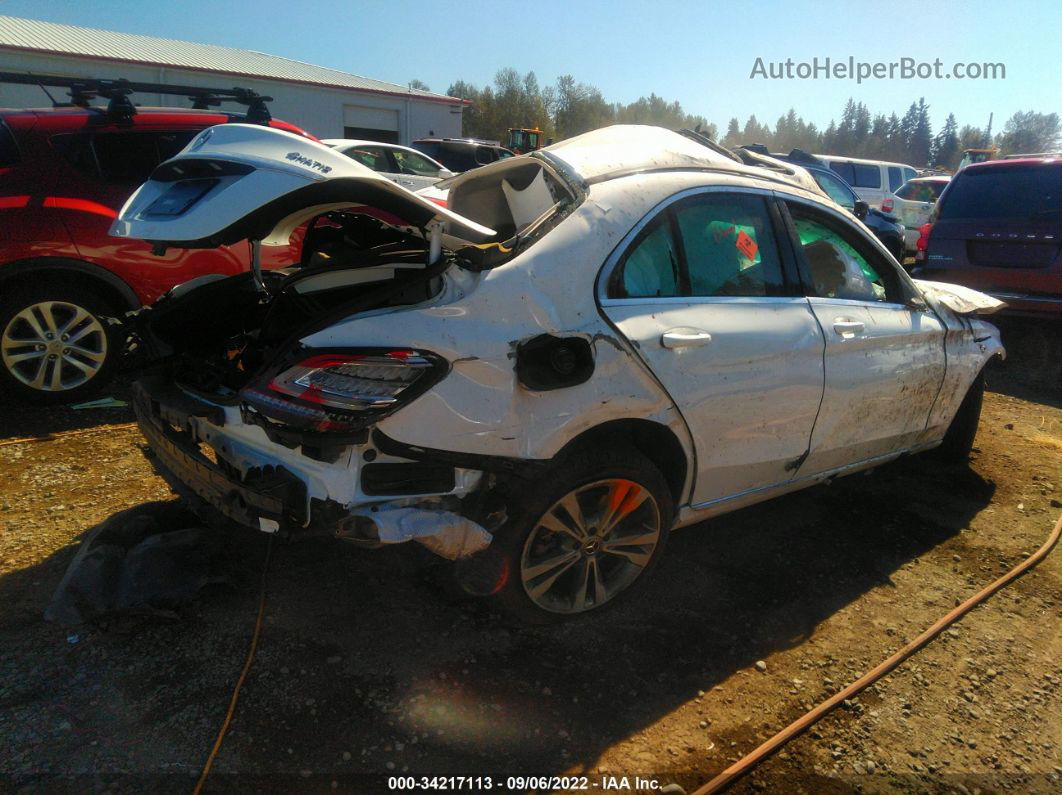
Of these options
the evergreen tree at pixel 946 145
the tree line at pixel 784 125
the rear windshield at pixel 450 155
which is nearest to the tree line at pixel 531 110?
the tree line at pixel 784 125

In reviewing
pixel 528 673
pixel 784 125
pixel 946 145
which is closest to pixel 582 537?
pixel 528 673

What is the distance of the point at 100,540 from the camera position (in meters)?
2.90

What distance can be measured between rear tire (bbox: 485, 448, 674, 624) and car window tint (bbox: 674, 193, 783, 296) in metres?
0.81

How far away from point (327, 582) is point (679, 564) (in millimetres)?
1615

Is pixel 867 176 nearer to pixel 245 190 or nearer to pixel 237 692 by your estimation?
pixel 245 190

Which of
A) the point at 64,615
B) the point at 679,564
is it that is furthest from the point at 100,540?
the point at 679,564

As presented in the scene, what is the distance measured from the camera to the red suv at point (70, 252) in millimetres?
4457

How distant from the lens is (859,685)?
2.66 meters

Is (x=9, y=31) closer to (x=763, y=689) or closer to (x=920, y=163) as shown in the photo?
(x=763, y=689)

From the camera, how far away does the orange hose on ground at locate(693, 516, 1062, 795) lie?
2244mm

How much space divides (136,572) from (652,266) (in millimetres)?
2291

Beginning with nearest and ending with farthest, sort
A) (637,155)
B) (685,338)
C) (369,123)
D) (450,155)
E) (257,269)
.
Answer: (685,338), (637,155), (257,269), (450,155), (369,123)

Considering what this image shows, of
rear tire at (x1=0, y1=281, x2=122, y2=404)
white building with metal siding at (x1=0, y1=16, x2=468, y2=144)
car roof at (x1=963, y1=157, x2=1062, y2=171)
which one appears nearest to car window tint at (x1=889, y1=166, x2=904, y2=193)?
car roof at (x1=963, y1=157, x2=1062, y2=171)

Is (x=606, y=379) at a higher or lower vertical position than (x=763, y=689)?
higher
